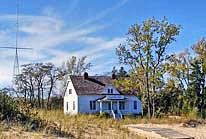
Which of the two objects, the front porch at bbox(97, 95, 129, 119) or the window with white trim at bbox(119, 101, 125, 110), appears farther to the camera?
the window with white trim at bbox(119, 101, 125, 110)

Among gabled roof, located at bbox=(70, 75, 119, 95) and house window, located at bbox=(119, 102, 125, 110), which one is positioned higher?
gabled roof, located at bbox=(70, 75, 119, 95)

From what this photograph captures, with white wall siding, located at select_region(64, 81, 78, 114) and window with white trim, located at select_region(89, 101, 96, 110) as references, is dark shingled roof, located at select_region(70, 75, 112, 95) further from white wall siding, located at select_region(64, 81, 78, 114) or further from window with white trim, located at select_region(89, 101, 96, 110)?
window with white trim, located at select_region(89, 101, 96, 110)

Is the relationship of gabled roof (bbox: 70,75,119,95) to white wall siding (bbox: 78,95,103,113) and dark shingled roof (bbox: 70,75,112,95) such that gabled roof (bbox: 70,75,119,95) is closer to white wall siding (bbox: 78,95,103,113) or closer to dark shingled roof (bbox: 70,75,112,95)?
dark shingled roof (bbox: 70,75,112,95)

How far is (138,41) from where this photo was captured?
31781mm

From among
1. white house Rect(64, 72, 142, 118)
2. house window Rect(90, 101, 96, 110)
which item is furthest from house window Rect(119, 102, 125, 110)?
house window Rect(90, 101, 96, 110)

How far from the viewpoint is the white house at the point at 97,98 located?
137ft

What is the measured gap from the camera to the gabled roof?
42000 mm

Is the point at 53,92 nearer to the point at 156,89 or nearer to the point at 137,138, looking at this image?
the point at 156,89

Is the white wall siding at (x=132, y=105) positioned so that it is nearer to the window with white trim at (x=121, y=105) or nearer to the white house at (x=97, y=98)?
the white house at (x=97, y=98)

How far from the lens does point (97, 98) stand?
1666 inches

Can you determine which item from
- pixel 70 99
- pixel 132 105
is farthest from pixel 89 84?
pixel 132 105

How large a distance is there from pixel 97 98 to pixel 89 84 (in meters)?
2.13

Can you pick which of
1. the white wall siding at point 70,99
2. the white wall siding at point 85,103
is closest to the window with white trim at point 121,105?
the white wall siding at point 85,103

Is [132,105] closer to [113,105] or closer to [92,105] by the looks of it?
[113,105]
